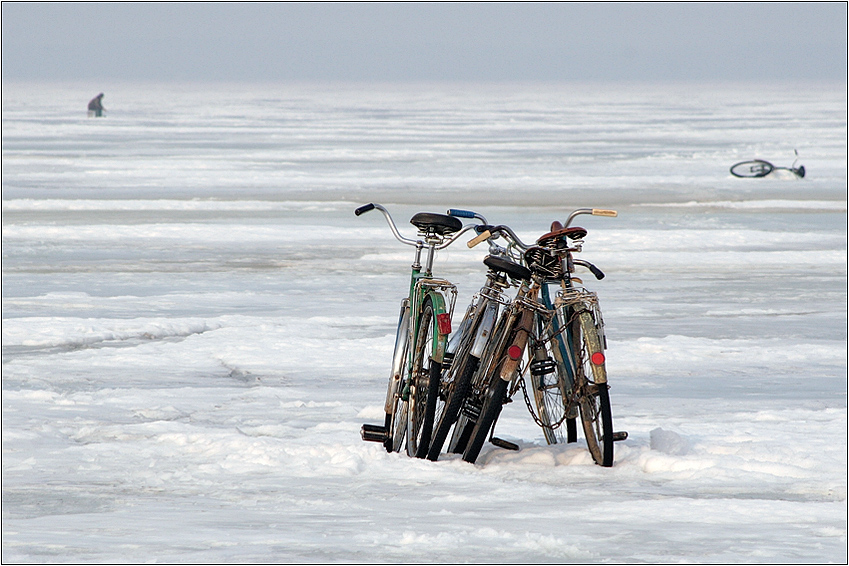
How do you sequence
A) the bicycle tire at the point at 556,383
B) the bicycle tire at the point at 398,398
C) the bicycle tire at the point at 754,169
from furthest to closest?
the bicycle tire at the point at 754,169 → the bicycle tire at the point at 398,398 → the bicycle tire at the point at 556,383

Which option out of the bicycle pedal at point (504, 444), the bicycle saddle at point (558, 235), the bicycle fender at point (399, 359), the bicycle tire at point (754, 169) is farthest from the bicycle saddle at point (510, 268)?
the bicycle tire at point (754, 169)

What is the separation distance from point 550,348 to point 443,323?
478 millimetres

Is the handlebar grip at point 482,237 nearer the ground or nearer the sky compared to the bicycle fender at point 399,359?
nearer the sky

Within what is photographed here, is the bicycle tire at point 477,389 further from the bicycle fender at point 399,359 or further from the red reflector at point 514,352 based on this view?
the bicycle fender at point 399,359

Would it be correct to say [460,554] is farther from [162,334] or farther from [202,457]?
[162,334]

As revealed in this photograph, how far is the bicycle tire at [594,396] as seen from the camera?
5.12 meters

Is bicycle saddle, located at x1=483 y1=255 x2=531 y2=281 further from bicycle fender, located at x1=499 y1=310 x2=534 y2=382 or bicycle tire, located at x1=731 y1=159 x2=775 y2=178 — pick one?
bicycle tire, located at x1=731 y1=159 x2=775 y2=178

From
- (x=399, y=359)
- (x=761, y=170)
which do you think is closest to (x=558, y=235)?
(x=399, y=359)

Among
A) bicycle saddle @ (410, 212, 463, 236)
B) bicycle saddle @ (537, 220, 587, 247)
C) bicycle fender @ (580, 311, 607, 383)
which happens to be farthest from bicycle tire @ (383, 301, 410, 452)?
bicycle fender @ (580, 311, 607, 383)

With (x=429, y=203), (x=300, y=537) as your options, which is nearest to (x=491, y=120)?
(x=429, y=203)

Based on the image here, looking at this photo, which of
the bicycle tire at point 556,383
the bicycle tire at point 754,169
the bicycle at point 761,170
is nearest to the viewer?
the bicycle tire at point 556,383

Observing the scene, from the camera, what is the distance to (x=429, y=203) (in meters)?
19.9

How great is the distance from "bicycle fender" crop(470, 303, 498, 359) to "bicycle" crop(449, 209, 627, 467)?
31 millimetres

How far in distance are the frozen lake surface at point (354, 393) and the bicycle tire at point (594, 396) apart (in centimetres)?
9
